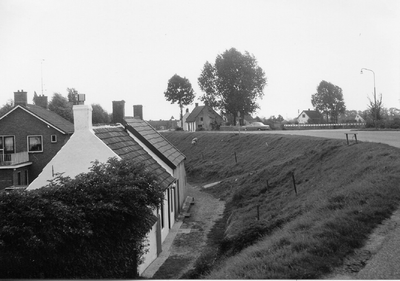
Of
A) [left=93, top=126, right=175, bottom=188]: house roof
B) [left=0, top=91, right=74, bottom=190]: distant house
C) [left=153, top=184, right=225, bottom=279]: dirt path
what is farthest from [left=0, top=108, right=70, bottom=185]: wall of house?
[left=93, top=126, right=175, bottom=188]: house roof

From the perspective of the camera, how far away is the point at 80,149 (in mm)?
15500

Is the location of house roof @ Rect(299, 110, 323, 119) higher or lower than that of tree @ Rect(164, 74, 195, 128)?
lower

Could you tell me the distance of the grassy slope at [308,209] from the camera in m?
8.79

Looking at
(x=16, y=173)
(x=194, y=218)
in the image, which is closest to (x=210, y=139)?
(x=16, y=173)

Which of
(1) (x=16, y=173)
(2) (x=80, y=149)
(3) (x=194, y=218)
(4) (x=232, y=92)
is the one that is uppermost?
(4) (x=232, y=92)

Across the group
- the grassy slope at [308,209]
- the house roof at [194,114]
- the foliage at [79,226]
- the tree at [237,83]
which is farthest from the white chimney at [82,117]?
the house roof at [194,114]

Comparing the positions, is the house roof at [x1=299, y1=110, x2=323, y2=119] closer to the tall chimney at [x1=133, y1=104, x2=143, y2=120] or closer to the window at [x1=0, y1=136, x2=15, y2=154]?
the tall chimney at [x1=133, y1=104, x2=143, y2=120]

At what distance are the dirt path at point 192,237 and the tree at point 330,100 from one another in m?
86.9

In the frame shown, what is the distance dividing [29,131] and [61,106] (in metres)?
32.3

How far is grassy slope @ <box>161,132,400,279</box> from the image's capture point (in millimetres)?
8789

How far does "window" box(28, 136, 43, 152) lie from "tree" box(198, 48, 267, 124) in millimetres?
46873

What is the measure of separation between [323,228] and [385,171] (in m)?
5.97

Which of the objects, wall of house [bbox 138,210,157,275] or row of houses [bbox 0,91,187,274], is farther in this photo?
row of houses [bbox 0,91,187,274]

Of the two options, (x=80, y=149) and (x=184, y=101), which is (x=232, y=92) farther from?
(x=80, y=149)
